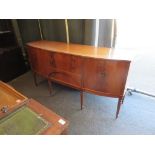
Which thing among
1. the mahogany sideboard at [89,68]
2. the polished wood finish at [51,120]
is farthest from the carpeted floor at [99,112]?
the polished wood finish at [51,120]

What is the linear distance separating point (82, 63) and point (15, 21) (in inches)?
85.7

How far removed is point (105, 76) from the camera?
56.1 inches

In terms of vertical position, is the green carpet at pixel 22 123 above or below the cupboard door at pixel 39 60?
below

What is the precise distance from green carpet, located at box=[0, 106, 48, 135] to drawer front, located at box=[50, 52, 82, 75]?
2.31 ft

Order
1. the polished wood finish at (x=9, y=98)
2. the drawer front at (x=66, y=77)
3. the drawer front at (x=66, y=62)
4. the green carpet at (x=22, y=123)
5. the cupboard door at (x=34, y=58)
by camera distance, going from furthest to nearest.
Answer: the cupboard door at (x=34, y=58)
the drawer front at (x=66, y=77)
the drawer front at (x=66, y=62)
the polished wood finish at (x=9, y=98)
the green carpet at (x=22, y=123)

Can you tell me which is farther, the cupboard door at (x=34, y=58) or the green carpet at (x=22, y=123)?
the cupboard door at (x=34, y=58)

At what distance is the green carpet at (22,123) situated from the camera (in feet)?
3.19

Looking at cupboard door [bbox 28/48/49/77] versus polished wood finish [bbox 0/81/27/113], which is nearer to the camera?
polished wood finish [bbox 0/81/27/113]

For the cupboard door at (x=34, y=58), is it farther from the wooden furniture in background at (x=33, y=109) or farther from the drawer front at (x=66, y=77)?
the wooden furniture in background at (x=33, y=109)

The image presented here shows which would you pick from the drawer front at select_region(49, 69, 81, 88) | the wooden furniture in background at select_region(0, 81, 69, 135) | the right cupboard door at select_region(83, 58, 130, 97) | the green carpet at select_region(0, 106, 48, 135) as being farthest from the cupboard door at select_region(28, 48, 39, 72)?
the green carpet at select_region(0, 106, 48, 135)

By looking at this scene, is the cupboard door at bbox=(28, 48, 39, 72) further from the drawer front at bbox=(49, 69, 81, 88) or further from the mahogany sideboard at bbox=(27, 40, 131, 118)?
the drawer front at bbox=(49, 69, 81, 88)

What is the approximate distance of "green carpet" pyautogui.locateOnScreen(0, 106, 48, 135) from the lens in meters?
0.97

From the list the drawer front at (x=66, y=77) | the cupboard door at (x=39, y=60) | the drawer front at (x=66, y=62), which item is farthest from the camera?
the cupboard door at (x=39, y=60)
